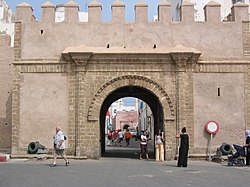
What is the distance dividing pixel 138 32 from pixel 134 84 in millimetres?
2159

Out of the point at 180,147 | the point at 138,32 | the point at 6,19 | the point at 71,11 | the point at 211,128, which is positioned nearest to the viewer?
the point at 180,147

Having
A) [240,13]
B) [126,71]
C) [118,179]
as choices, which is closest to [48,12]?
[126,71]

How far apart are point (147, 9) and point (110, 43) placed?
204cm

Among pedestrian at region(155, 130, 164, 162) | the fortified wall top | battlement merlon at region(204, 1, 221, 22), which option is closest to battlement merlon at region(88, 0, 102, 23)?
the fortified wall top

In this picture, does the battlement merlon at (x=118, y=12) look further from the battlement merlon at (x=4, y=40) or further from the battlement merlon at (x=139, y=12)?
the battlement merlon at (x=4, y=40)

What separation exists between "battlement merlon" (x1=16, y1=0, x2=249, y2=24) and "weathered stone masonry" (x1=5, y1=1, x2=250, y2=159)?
4cm

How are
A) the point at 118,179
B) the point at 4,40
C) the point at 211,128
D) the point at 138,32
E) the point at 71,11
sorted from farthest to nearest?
1. the point at 4,40
2. the point at 71,11
3. the point at 138,32
4. the point at 211,128
5. the point at 118,179

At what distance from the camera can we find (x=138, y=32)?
14.6 m

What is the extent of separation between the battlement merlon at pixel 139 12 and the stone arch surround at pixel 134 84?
2.41 metres

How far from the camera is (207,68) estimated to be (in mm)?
14258

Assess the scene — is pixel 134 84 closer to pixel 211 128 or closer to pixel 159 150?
pixel 159 150

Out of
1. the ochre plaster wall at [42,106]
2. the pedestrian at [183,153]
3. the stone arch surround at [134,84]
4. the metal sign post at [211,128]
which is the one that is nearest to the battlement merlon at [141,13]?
the stone arch surround at [134,84]

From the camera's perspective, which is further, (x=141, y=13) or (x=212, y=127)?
(x=141, y=13)

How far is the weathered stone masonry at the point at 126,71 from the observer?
14.0m
